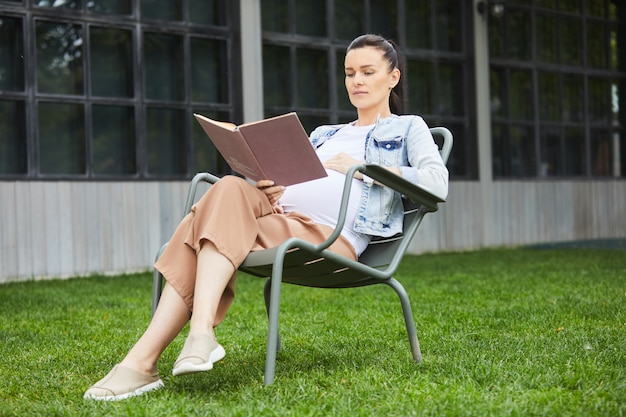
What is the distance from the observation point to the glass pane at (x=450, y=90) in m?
10.6

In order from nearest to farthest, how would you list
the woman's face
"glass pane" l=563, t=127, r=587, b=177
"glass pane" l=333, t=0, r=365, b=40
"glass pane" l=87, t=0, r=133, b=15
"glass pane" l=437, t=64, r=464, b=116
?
the woman's face < "glass pane" l=87, t=0, r=133, b=15 < "glass pane" l=333, t=0, r=365, b=40 < "glass pane" l=437, t=64, r=464, b=116 < "glass pane" l=563, t=127, r=587, b=177

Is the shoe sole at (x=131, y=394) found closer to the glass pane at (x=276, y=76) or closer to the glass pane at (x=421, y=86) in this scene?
the glass pane at (x=276, y=76)

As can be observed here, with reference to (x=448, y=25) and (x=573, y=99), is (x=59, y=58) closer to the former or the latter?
(x=448, y=25)

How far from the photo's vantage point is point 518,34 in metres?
11.3

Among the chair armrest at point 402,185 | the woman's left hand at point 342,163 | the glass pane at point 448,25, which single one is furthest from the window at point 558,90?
the chair armrest at point 402,185

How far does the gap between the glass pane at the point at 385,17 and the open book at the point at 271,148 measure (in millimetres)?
7359

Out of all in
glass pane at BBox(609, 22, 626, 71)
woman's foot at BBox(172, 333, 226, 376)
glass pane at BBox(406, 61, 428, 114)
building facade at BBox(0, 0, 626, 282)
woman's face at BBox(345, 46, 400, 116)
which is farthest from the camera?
glass pane at BBox(609, 22, 626, 71)

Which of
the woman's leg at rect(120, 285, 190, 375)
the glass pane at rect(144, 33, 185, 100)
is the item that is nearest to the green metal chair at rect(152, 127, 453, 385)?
the woman's leg at rect(120, 285, 190, 375)

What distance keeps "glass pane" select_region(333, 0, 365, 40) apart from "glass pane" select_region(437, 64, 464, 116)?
4.09 feet

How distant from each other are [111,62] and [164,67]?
1.72ft

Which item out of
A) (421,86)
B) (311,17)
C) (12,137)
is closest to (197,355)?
(12,137)

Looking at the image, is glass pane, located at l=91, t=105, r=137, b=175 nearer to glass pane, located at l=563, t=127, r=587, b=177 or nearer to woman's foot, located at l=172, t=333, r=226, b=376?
woman's foot, located at l=172, t=333, r=226, b=376

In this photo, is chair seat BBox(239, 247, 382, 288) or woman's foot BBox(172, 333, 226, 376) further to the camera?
chair seat BBox(239, 247, 382, 288)

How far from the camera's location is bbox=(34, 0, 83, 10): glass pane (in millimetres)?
7620
